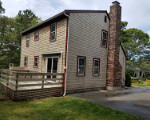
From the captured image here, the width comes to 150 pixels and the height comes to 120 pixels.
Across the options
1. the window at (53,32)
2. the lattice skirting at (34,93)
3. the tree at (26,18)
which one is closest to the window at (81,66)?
the lattice skirting at (34,93)

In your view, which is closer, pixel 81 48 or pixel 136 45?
pixel 81 48

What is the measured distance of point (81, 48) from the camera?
982 centimetres

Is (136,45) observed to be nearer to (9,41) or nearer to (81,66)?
(81,66)

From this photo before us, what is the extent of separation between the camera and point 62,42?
937 cm

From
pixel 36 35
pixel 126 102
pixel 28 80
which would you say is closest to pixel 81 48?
pixel 28 80

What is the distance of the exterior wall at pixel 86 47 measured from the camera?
30.2ft

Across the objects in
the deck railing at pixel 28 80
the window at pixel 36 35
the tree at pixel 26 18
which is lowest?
the deck railing at pixel 28 80

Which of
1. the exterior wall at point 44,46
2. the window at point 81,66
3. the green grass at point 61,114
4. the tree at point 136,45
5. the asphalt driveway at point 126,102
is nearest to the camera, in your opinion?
the green grass at point 61,114

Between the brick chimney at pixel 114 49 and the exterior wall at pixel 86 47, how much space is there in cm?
45

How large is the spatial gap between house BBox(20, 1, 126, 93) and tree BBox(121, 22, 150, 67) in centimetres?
2309

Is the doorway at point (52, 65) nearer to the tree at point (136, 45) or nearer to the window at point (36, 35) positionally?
the window at point (36, 35)

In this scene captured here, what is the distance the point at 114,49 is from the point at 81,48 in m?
3.58

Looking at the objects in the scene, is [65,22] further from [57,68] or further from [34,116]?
[34,116]

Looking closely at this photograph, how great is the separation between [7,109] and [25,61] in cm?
1036
